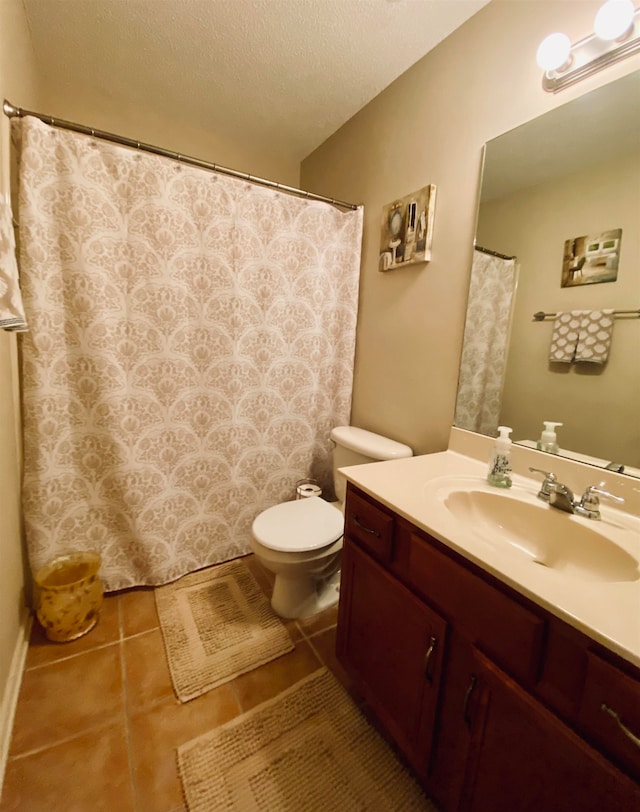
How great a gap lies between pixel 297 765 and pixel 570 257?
1.67 metres

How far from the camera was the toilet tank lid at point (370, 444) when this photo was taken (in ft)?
4.95

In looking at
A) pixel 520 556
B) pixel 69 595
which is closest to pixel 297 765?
pixel 520 556

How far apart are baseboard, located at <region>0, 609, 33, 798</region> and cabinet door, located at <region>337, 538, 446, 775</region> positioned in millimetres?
996

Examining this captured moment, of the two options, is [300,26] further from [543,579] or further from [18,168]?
[543,579]

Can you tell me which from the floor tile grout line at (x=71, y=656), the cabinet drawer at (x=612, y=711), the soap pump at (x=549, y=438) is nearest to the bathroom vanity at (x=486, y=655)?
the cabinet drawer at (x=612, y=711)

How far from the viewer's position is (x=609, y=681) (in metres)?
0.52

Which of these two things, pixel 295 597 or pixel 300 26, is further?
pixel 295 597

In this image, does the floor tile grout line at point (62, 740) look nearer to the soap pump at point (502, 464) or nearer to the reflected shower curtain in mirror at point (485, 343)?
the soap pump at point (502, 464)

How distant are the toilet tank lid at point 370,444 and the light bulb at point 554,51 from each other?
4.30ft

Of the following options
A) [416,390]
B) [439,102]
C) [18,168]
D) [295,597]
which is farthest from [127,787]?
[439,102]

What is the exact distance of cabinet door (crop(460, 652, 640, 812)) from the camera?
531 millimetres

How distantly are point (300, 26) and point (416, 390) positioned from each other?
147cm

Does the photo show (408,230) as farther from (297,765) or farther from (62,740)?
(62,740)

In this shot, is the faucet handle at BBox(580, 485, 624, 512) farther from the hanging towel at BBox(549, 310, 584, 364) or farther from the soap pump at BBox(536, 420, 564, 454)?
the hanging towel at BBox(549, 310, 584, 364)
